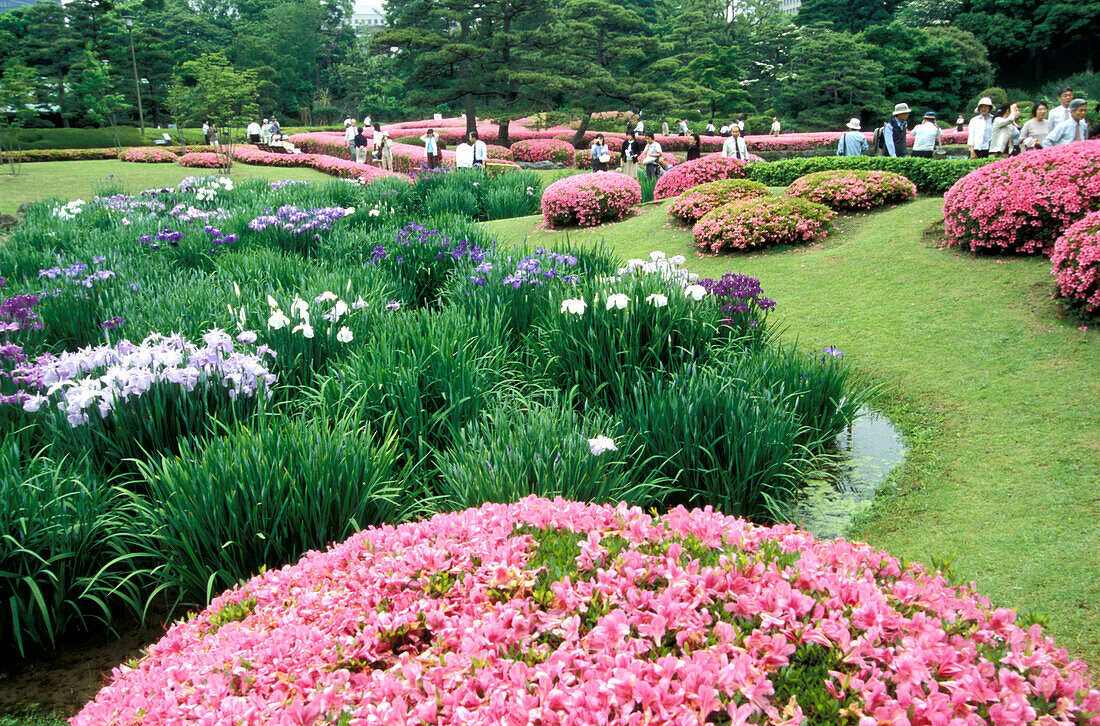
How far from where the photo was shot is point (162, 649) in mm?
1962

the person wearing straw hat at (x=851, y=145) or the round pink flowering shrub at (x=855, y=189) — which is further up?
the person wearing straw hat at (x=851, y=145)

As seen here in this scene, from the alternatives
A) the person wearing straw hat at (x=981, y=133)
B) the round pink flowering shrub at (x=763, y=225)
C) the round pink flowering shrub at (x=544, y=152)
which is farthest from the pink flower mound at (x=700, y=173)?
the round pink flowering shrub at (x=544, y=152)

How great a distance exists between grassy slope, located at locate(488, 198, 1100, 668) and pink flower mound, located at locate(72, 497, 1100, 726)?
2.51 ft

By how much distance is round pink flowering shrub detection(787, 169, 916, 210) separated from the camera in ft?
32.6

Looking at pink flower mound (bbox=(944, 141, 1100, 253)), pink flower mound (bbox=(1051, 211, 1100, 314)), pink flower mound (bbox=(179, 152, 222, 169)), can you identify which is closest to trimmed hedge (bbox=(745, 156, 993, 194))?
pink flower mound (bbox=(944, 141, 1100, 253))

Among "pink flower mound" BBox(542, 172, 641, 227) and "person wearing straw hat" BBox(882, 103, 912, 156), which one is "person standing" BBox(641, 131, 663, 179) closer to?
"pink flower mound" BBox(542, 172, 641, 227)

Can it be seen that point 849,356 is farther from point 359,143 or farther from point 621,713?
point 359,143

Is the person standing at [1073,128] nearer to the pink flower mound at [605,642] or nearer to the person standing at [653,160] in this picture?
the person standing at [653,160]

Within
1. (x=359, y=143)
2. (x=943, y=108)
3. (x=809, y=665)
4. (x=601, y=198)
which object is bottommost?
(x=809, y=665)

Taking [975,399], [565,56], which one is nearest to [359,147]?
[565,56]

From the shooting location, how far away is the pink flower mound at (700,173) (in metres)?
13.1

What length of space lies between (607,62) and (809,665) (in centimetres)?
3232

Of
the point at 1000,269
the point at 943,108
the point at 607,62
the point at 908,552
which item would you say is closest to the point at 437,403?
the point at 908,552

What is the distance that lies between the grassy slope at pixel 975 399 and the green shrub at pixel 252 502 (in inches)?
89.8
